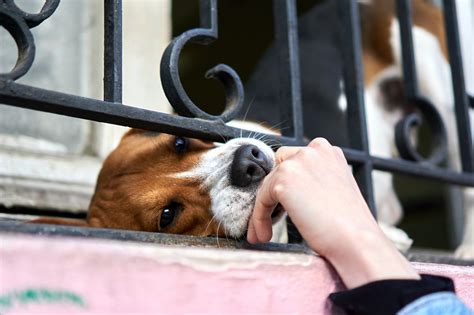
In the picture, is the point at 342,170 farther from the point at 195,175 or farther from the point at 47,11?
the point at 195,175

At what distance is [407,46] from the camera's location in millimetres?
1908

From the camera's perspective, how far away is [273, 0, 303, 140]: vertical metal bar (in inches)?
58.5

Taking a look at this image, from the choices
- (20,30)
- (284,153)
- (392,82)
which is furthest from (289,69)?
(392,82)

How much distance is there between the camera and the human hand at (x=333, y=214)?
0.91 m

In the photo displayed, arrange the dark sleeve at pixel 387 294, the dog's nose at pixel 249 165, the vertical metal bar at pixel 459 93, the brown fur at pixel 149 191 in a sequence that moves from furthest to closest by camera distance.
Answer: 1. the vertical metal bar at pixel 459 93
2. the brown fur at pixel 149 191
3. the dog's nose at pixel 249 165
4. the dark sleeve at pixel 387 294

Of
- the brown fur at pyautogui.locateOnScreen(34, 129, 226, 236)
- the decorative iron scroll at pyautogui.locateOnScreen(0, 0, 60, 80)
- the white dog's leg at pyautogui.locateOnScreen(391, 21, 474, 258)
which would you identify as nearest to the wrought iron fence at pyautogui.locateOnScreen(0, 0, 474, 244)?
the decorative iron scroll at pyautogui.locateOnScreen(0, 0, 60, 80)

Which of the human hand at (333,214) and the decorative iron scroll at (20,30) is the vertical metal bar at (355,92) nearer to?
the human hand at (333,214)

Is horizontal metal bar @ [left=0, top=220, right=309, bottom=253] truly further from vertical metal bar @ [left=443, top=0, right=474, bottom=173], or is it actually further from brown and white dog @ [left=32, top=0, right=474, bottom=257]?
vertical metal bar @ [left=443, top=0, right=474, bottom=173]

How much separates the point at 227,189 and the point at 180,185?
21 centimetres

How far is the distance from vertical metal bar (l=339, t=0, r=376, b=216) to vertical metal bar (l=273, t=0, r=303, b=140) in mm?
192

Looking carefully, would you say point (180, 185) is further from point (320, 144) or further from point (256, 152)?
point (320, 144)

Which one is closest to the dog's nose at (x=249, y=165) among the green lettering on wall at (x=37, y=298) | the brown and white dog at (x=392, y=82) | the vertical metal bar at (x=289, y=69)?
the vertical metal bar at (x=289, y=69)

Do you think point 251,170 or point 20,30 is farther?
point 251,170

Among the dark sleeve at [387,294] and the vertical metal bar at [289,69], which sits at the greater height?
the vertical metal bar at [289,69]
